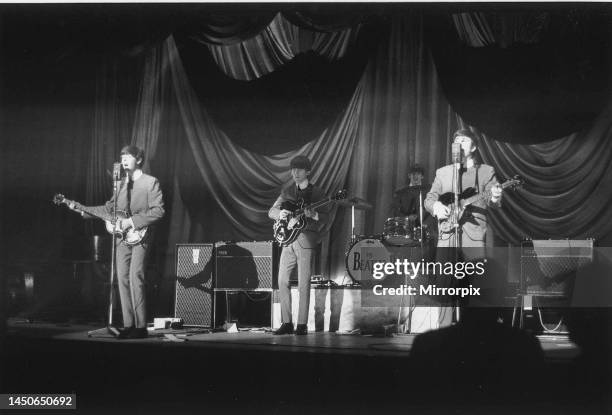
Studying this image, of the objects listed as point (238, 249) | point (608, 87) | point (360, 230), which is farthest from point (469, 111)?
point (238, 249)

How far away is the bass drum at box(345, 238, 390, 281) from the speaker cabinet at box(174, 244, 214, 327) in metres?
1.20

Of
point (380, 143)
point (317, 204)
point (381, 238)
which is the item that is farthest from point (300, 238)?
point (380, 143)

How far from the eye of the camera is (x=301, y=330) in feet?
19.7

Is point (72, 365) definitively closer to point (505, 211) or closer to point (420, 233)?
point (420, 233)

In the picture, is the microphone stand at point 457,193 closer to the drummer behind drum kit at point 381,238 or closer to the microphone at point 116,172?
the drummer behind drum kit at point 381,238

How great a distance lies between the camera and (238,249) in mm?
6590

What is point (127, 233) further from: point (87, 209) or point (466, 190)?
point (466, 190)

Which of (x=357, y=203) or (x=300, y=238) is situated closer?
(x=357, y=203)

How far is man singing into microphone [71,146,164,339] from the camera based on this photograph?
19.0 ft

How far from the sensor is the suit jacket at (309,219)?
246 inches

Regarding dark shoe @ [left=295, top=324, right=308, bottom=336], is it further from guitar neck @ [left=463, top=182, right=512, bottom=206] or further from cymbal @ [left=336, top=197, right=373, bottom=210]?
guitar neck @ [left=463, top=182, right=512, bottom=206]

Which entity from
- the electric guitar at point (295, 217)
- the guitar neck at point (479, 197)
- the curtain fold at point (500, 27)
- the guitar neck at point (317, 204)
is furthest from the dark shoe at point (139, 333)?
the curtain fold at point (500, 27)

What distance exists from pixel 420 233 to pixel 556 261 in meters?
0.98

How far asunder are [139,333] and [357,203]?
197 centimetres
